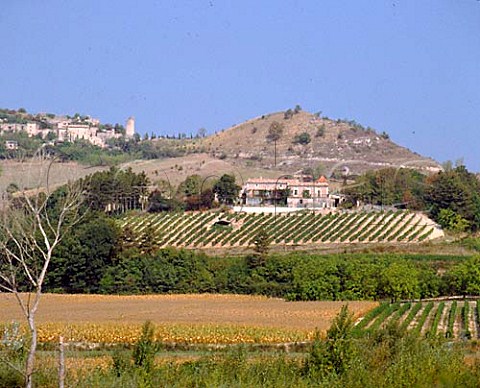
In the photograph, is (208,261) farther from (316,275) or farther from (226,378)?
(226,378)

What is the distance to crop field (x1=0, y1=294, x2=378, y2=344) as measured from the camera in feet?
115

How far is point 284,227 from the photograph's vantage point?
73.5 m

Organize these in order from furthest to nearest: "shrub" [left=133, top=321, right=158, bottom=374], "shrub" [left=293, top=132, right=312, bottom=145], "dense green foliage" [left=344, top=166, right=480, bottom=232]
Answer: "shrub" [left=293, top=132, right=312, bottom=145]
"dense green foliage" [left=344, top=166, right=480, bottom=232]
"shrub" [left=133, top=321, right=158, bottom=374]

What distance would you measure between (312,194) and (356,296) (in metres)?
42.0

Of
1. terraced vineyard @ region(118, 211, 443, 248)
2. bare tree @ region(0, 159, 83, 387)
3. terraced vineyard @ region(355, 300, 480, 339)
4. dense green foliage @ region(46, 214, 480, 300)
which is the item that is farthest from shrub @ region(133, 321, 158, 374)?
terraced vineyard @ region(118, 211, 443, 248)

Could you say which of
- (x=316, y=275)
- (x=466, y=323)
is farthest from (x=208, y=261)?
(x=466, y=323)

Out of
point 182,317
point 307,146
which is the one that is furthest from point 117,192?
point 307,146

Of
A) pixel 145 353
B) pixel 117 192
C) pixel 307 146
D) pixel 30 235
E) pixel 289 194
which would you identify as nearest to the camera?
pixel 30 235

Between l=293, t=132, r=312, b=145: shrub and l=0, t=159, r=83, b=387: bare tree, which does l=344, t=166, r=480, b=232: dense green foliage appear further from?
l=293, t=132, r=312, b=145: shrub

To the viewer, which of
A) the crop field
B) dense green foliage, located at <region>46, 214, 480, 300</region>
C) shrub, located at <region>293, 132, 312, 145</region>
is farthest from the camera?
shrub, located at <region>293, 132, 312, 145</region>

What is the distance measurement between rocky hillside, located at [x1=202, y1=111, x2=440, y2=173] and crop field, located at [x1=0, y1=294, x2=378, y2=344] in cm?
→ 8105

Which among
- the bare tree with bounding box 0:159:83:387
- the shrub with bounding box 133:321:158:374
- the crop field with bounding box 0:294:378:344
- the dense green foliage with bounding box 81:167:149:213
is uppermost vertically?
the dense green foliage with bounding box 81:167:149:213

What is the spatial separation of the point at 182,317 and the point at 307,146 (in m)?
116

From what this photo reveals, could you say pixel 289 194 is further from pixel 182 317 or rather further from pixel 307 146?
pixel 307 146
